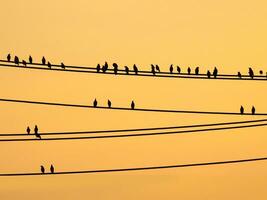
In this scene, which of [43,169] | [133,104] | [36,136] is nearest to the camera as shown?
[36,136]

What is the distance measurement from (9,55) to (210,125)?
12.1 meters

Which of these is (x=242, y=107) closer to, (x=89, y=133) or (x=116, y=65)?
(x=116, y=65)

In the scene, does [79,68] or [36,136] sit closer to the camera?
[79,68]

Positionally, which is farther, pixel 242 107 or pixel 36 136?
pixel 242 107

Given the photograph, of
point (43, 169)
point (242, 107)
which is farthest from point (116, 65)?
point (43, 169)

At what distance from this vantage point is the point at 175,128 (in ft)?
123

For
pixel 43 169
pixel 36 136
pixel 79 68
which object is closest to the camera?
pixel 79 68

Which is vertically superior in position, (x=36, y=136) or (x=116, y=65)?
(x=116, y=65)

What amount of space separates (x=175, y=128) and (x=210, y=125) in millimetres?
1351

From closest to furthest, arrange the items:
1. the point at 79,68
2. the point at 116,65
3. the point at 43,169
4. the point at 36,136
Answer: the point at 79,68
the point at 36,136
the point at 116,65
the point at 43,169

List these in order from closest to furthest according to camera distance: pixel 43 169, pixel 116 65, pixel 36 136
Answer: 1. pixel 36 136
2. pixel 116 65
3. pixel 43 169

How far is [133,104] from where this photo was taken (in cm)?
4534

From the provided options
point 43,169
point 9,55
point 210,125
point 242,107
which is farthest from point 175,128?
point 43,169

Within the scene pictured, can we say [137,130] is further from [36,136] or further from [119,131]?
[36,136]
